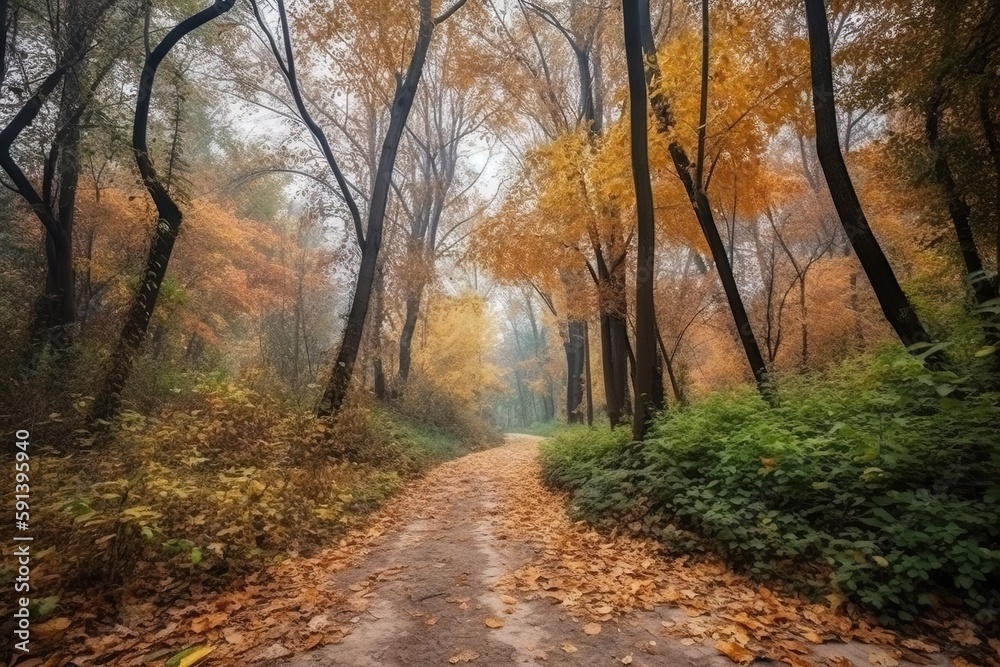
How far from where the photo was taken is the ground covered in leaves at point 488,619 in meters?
2.77

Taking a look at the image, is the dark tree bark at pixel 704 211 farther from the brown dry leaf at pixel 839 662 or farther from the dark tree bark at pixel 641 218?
the brown dry leaf at pixel 839 662

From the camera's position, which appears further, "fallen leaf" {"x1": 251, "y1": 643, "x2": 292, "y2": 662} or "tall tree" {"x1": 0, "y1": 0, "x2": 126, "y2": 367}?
"tall tree" {"x1": 0, "y1": 0, "x2": 126, "y2": 367}

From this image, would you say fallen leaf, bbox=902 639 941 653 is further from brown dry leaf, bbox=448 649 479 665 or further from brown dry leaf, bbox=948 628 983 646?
brown dry leaf, bbox=448 649 479 665

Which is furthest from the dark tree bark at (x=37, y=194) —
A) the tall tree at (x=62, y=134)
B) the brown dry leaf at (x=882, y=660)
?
the brown dry leaf at (x=882, y=660)

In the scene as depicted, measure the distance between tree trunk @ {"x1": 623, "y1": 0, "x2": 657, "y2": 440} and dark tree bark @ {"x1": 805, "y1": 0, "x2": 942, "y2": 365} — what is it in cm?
223

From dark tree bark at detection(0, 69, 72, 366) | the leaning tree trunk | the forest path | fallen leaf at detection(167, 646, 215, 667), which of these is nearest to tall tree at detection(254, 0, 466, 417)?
the leaning tree trunk

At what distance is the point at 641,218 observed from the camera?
6.83m

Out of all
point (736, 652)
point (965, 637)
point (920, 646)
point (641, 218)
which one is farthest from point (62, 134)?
point (965, 637)

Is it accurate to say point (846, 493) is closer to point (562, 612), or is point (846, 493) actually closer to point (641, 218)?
point (562, 612)

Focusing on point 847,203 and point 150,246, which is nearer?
point 847,203

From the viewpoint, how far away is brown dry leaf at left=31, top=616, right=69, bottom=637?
113 inches

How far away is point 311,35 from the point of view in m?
10.3

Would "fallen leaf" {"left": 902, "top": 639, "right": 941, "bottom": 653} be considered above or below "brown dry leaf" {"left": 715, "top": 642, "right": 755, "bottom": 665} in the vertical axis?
below

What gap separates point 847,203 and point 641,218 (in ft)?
8.49
